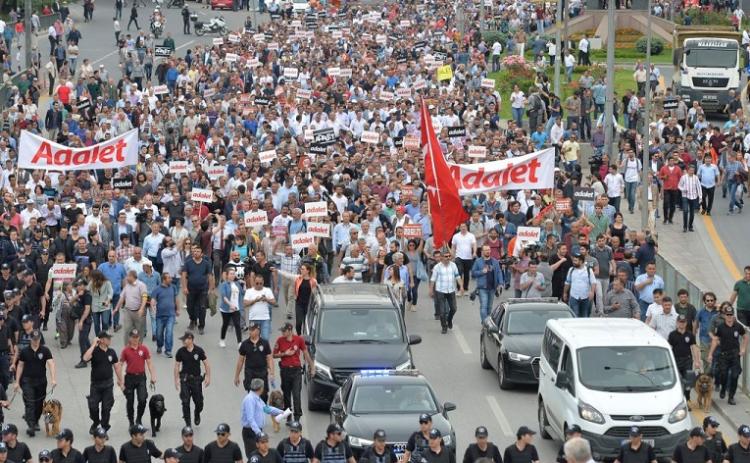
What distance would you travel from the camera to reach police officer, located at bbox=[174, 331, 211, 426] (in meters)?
21.9

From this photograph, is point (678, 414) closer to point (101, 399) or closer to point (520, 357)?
point (520, 357)

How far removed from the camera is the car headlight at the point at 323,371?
75.4 ft

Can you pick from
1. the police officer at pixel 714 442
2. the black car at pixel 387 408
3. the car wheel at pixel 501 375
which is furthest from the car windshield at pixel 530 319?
the police officer at pixel 714 442

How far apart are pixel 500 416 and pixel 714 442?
5.04m

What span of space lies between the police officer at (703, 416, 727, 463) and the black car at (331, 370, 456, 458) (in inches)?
112

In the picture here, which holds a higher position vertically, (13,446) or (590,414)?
(13,446)

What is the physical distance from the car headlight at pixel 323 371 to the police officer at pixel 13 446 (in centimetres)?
553

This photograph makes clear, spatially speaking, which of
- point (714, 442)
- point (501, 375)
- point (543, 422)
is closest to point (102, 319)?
point (501, 375)

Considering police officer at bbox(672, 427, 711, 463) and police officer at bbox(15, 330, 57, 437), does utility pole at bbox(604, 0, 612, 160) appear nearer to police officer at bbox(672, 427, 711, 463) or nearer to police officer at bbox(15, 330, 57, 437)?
police officer at bbox(15, 330, 57, 437)

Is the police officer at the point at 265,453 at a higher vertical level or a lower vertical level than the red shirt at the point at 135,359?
higher

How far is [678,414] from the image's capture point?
20578 mm

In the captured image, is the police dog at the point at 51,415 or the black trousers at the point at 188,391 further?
the black trousers at the point at 188,391

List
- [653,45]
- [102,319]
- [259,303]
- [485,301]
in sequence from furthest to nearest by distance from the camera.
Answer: [653,45] < [485,301] < [102,319] < [259,303]

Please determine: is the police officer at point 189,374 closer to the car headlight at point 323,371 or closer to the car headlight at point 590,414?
the car headlight at point 323,371
